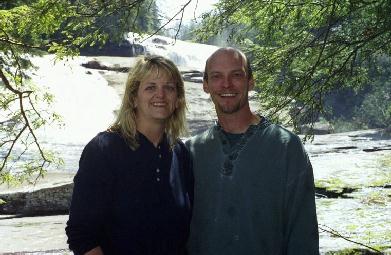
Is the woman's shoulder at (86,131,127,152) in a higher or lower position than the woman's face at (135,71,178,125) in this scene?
lower

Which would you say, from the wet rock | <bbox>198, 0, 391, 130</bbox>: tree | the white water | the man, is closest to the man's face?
the man

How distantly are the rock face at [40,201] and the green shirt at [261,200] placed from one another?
8.99 meters

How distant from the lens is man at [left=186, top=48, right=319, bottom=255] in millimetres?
2600

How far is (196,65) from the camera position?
1603 inches

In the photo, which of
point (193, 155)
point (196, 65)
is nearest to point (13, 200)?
point (193, 155)

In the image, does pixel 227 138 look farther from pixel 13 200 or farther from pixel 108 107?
pixel 108 107

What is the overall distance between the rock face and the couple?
8.88 meters

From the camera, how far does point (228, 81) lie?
280 centimetres

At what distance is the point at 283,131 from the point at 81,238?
114 cm

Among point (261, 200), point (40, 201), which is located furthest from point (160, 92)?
point (40, 201)

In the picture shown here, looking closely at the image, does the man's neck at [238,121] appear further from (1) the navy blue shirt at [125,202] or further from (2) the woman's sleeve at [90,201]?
(2) the woman's sleeve at [90,201]

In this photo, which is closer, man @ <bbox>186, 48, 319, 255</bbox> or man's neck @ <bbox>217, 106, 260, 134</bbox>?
man @ <bbox>186, 48, 319, 255</bbox>

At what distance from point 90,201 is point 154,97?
634 mm

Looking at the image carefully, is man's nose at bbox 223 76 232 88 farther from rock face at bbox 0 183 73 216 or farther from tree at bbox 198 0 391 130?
rock face at bbox 0 183 73 216
